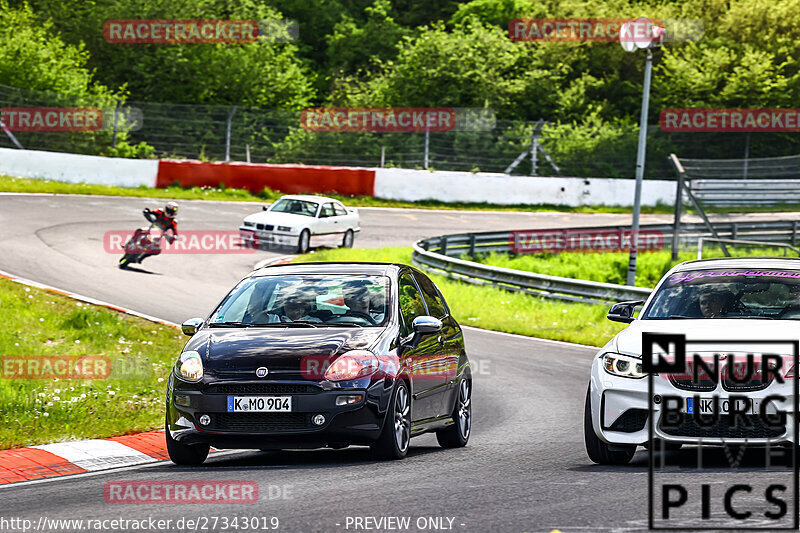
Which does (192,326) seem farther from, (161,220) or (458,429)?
(161,220)

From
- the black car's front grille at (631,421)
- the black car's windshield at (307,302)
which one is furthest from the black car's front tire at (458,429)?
the black car's front grille at (631,421)

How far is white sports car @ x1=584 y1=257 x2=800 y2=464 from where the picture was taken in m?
7.58

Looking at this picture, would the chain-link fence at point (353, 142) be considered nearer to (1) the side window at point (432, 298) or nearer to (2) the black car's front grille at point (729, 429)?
(1) the side window at point (432, 298)

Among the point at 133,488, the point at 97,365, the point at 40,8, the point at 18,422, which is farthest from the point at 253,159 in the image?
the point at 133,488

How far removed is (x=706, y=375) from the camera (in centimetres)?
766

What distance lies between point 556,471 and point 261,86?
46995 mm

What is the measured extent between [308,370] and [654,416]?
2.43m

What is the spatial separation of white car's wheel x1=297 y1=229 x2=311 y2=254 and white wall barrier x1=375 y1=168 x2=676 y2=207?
11740 mm

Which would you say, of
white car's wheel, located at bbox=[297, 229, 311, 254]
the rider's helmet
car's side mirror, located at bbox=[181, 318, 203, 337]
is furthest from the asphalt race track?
white car's wheel, located at bbox=[297, 229, 311, 254]

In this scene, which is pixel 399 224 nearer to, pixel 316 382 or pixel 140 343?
pixel 140 343

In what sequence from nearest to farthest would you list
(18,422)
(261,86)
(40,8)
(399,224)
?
(18,422) → (399,224) → (261,86) → (40,8)

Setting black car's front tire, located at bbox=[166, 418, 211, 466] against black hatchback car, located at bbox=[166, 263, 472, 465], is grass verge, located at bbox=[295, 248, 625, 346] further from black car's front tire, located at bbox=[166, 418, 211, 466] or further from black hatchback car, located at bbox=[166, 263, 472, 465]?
black car's front tire, located at bbox=[166, 418, 211, 466]

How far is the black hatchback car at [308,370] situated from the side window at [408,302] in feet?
0.08

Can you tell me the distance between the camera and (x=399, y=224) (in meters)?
34.6
